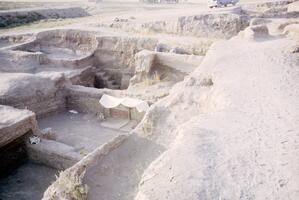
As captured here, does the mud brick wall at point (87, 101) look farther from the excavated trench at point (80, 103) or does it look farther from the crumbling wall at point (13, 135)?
the crumbling wall at point (13, 135)

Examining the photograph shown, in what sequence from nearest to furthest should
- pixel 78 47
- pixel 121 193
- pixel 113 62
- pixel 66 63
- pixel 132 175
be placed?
pixel 121 193 → pixel 132 175 → pixel 66 63 → pixel 113 62 → pixel 78 47

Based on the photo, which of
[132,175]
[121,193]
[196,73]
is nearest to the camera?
[121,193]

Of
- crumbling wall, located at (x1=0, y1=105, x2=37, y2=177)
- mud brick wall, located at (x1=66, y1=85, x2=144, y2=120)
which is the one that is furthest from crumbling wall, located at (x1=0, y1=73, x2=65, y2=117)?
crumbling wall, located at (x1=0, y1=105, x2=37, y2=177)

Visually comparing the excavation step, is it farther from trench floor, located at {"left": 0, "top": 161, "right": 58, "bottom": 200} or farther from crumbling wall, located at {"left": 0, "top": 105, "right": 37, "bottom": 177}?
crumbling wall, located at {"left": 0, "top": 105, "right": 37, "bottom": 177}

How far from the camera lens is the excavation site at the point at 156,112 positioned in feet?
11.9

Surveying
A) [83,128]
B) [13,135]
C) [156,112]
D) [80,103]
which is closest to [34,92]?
[80,103]

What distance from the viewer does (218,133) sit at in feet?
14.2

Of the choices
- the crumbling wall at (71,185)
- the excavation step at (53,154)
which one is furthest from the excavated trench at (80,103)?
the crumbling wall at (71,185)

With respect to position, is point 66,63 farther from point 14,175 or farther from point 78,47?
point 14,175

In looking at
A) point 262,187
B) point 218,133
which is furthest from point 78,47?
point 262,187

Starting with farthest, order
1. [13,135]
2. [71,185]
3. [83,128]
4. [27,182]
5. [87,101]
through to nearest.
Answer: [87,101] < [83,128] < [13,135] < [27,182] < [71,185]

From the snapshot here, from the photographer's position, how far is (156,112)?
662cm

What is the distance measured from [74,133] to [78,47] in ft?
22.8

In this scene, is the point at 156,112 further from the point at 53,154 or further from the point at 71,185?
the point at 53,154
